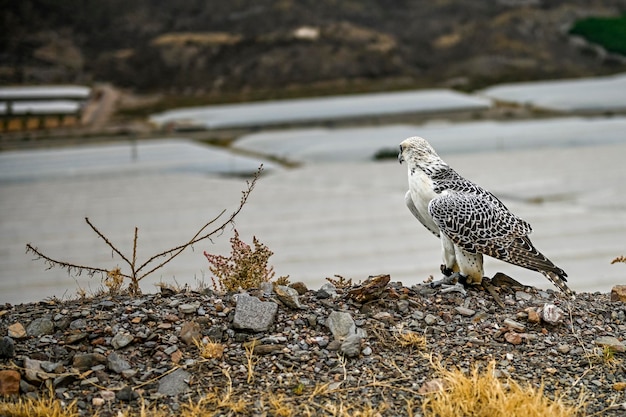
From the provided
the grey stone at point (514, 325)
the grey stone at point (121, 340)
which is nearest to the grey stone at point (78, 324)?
the grey stone at point (121, 340)

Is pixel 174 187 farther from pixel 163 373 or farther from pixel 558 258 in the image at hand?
pixel 163 373

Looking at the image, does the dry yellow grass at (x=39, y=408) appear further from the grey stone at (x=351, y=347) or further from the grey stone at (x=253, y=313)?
the grey stone at (x=351, y=347)

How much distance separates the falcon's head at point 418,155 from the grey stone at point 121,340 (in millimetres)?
2046

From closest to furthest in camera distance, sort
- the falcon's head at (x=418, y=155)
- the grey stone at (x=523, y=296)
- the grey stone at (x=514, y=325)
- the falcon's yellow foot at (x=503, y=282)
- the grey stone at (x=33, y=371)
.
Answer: the grey stone at (x=33, y=371) → the grey stone at (x=514, y=325) → the falcon's head at (x=418, y=155) → the grey stone at (x=523, y=296) → the falcon's yellow foot at (x=503, y=282)

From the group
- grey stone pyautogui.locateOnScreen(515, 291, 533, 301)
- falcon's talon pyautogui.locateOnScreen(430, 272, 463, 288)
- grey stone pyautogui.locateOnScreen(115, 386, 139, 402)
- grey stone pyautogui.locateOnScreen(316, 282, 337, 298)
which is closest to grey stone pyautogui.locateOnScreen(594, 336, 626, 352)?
grey stone pyautogui.locateOnScreen(515, 291, 533, 301)

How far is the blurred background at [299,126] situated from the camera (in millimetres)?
9734

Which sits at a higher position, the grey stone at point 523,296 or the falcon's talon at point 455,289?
the falcon's talon at point 455,289

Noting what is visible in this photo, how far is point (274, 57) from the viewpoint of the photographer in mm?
28062

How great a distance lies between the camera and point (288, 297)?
505 cm

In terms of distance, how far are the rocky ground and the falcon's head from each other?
0.81 m

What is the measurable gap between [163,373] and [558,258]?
5.64 metres

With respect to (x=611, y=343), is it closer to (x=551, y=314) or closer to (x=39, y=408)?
(x=551, y=314)

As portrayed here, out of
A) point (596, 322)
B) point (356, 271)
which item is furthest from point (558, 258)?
point (596, 322)

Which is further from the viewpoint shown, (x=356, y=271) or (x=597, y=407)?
(x=356, y=271)
